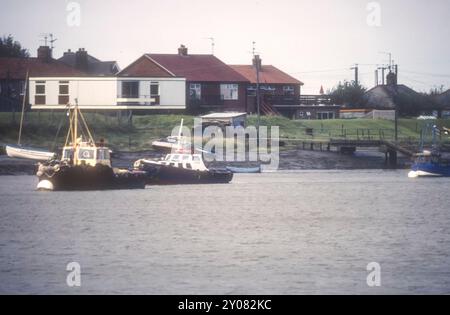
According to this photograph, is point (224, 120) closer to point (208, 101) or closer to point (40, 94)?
point (208, 101)

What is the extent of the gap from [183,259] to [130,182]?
82.5 feet

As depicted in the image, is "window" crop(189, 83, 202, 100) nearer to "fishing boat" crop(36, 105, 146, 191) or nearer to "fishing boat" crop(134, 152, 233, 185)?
"fishing boat" crop(134, 152, 233, 185)

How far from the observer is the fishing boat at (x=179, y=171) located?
57406 mm

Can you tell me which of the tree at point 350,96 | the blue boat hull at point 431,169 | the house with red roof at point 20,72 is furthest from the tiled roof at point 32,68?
the tree at point 350,96

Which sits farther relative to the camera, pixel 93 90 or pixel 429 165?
pixel 429 165

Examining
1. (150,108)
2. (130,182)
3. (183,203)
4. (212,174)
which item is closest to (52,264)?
(183,203)

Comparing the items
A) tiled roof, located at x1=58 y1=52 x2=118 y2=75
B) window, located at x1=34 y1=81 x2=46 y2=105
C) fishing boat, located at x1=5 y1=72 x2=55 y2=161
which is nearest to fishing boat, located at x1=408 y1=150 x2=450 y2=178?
fishing boat, located at x1=5 y1=72 x2=55 y2=161

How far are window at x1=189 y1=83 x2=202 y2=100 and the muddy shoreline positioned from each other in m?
16.3

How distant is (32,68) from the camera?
3228 inches

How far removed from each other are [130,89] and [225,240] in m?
38.8

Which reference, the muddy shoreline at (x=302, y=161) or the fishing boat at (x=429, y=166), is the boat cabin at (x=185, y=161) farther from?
the fishing boat at (x=429, y=166)

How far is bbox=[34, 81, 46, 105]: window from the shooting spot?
68.9 meters

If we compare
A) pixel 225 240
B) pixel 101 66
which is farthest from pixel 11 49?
pixel 225 240
